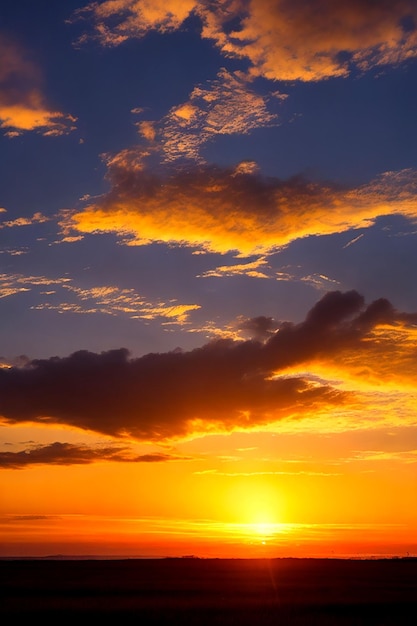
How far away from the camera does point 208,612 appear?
42.5 m

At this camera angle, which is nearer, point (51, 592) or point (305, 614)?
point (305, 614)

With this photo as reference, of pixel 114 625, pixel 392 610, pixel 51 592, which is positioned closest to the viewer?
→ pixel 114 625

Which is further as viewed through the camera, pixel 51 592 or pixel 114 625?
pixel 51 592

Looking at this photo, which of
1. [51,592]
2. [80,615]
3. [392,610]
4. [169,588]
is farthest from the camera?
[169,588]

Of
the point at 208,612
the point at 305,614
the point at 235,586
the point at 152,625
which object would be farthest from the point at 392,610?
the point at 235,586

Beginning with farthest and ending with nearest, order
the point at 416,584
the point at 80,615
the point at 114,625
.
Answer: the point at 416,584, the point at 80,615, the point at 114,625

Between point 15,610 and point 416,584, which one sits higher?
point 15,610

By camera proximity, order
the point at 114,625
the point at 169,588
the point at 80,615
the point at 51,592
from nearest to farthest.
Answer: the point at 114,625, the point at 80,615, the point at 51,592, the point at 169,588

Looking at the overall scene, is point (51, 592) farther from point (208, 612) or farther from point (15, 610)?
point (208, 612)

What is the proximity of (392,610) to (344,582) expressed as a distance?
30008 millimetres

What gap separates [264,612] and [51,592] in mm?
25142

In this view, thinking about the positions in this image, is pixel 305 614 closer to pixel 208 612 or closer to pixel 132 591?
pixel 208 612

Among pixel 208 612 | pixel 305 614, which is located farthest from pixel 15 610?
pixel 305 614

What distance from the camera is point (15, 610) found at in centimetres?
4262
